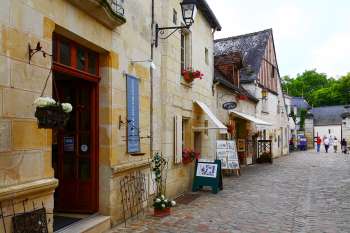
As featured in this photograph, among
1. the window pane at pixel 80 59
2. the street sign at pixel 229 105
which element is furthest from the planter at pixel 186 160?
the window pane at pixel 80 59

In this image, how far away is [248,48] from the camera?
27.0 meters

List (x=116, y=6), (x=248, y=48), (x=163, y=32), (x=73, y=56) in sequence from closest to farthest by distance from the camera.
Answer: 1. (x=73, y=56)
2. (x=116, y=6)
3. (x=163, y=32)
4. (x=248, y=48)

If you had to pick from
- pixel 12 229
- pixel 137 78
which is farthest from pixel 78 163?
pixel 12 229

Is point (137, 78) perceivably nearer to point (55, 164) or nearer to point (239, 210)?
point (55, 164)

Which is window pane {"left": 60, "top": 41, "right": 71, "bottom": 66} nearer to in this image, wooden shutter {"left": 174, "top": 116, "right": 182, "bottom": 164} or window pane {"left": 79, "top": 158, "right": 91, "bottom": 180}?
window pane {"left": 79, "top": 158, "right": 91, "bottom": 180}

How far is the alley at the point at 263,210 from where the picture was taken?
7.22 m

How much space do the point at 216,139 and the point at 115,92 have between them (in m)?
8.19

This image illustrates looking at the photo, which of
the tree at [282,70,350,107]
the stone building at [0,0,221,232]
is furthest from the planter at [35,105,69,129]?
the tree at [282,70,350,107]

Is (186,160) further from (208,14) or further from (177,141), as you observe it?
(208,14)

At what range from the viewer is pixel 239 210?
28.9ft

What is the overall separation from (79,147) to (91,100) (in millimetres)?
860

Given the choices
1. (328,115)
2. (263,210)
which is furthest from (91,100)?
(328,115)

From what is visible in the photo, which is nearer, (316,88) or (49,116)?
(49,116)

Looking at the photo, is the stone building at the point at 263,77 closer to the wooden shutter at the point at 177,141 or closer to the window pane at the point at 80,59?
the wooden shutter at the point at 177,141
